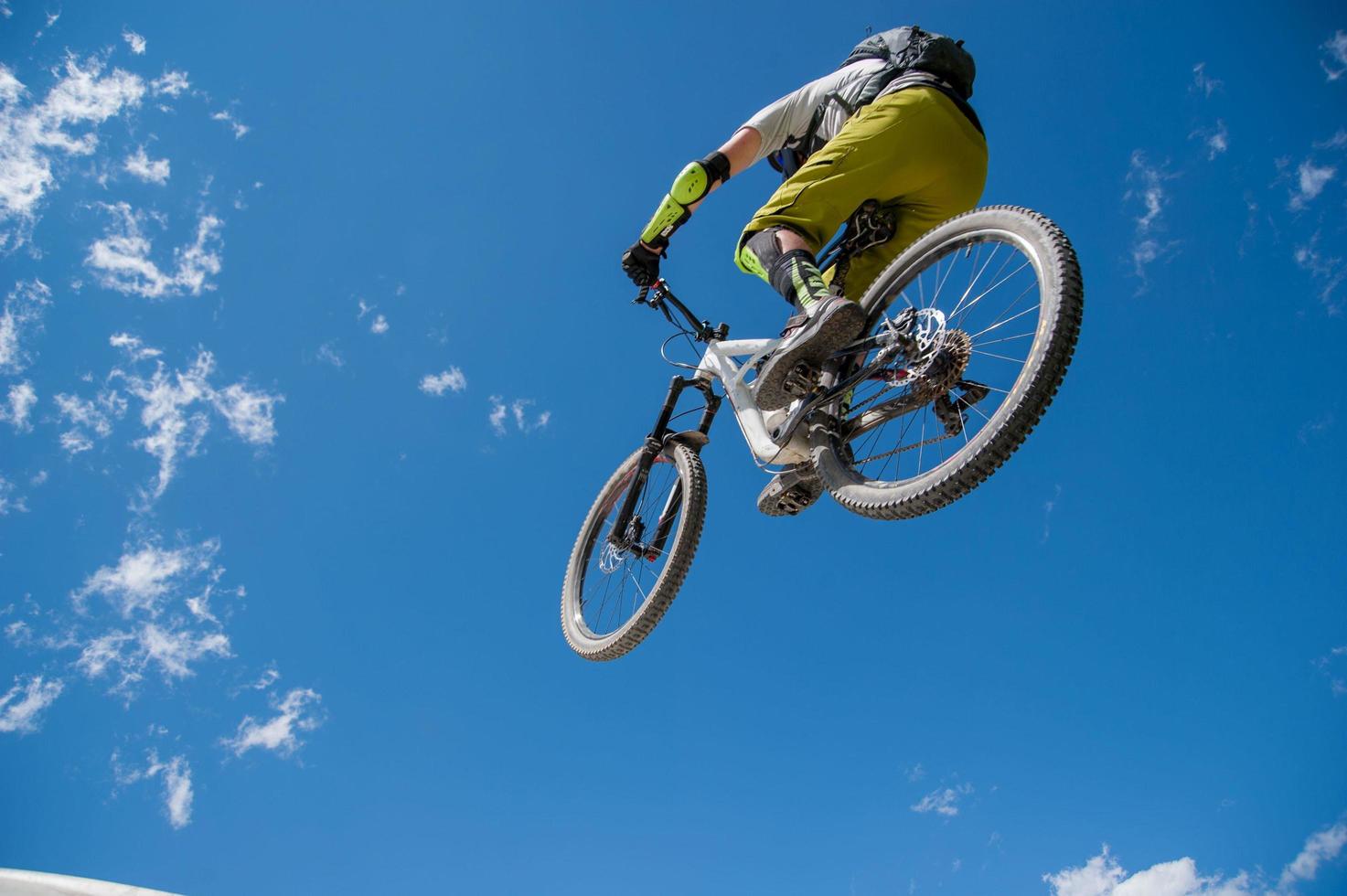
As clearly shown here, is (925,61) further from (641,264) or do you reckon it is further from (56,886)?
(56,886)

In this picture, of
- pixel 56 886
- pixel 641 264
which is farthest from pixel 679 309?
pixel 56 886

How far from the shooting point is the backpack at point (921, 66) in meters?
4.29

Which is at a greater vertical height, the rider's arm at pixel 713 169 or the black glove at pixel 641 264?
the black glove at pixel 641 264

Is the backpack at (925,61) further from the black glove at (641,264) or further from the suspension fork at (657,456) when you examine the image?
the suspension fork at (657,456)

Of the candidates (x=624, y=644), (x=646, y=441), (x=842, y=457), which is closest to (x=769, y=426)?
(x=842, y=457)

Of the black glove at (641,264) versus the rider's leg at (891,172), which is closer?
the rider's leg at (891,172)

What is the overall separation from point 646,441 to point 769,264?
6.84ft

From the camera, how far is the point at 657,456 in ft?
19.7

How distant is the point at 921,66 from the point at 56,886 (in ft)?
16.4

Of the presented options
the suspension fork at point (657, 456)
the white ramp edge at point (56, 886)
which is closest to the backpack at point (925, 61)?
the suspension fork at point (657, 456)

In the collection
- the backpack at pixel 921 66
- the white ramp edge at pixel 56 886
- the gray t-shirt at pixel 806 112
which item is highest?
the gray t-shirt at pixel 806 112

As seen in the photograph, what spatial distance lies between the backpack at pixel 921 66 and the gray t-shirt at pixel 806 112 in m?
0.05

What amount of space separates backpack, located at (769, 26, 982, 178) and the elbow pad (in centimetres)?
74

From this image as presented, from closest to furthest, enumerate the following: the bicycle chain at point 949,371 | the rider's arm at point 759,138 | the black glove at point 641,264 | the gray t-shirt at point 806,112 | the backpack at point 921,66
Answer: the bicycle chain at point 949,371, the backpack at point 921,66, the gray t-shirt at point 806,112, the rider's arm at point 759,138, the black glove at point 641,264
